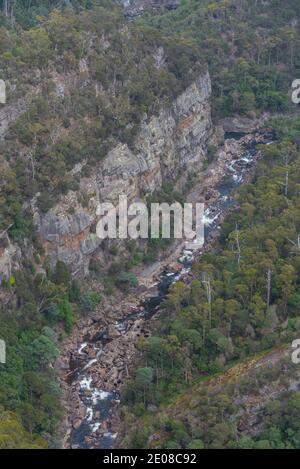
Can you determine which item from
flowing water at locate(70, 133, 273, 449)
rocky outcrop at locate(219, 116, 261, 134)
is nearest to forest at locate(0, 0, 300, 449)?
flowing water at locate(70, 133, 273, 449)

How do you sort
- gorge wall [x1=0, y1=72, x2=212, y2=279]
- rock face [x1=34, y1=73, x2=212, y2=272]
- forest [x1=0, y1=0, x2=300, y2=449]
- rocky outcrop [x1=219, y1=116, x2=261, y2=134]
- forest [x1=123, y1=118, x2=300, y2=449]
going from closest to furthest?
forest [x1=123, y1=118, x2=300, y2=449] < forest [x1=0, y1=0, x2=300, y2=449] < gorge wall [x1=0, y1=72, x2=212, y2=279] < rock face [x1=34, y1=73, x2=212, y2=272] < rocky outcrop [x1=219, y1=116, x2=261, y2=134]

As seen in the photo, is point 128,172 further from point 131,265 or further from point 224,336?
point 224,336

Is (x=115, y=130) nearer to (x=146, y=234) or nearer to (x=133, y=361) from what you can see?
(x=146, y=234)

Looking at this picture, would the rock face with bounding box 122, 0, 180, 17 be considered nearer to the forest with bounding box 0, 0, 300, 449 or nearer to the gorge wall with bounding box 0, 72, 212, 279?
the forest with bounding box 0, 0, 300, 449

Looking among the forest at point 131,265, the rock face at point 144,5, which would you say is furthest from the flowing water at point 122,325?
the rock face at point 144,5

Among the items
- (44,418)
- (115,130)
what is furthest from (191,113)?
(44,418)

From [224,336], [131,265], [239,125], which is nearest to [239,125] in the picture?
[239,125]

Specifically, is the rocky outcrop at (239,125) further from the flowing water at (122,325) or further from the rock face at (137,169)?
A: the flowing water at (122,325)
